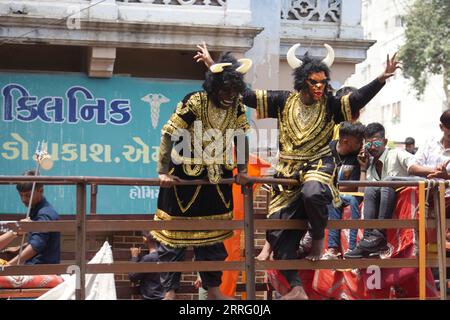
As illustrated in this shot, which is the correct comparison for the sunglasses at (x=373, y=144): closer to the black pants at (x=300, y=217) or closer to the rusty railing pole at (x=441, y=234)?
the rusty railing pole at (x=441, y=234)

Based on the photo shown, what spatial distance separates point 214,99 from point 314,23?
5980mm

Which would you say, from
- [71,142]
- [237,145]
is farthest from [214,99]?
[71,142]

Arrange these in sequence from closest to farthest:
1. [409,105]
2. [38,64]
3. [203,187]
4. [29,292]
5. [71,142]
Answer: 1. [203,187]
2. [29,292]
3. [71,142]
4. [38,64]
5. [409,105]

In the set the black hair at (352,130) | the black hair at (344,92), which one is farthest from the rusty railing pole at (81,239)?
the black hair at (352,130)

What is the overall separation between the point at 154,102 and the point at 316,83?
194 inches

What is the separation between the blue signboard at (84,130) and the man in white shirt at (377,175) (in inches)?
139

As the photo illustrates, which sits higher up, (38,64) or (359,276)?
(38,64)

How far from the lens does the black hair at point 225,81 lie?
261 inches

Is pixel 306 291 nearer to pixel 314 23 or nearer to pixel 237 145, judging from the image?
pixel 237 145

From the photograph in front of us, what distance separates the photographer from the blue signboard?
11008mm

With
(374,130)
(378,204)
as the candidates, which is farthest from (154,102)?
(378,204)

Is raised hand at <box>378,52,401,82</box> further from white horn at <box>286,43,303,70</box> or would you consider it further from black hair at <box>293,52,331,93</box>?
white horn at <box>286,43,303,70</box>

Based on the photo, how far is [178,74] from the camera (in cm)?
1275
